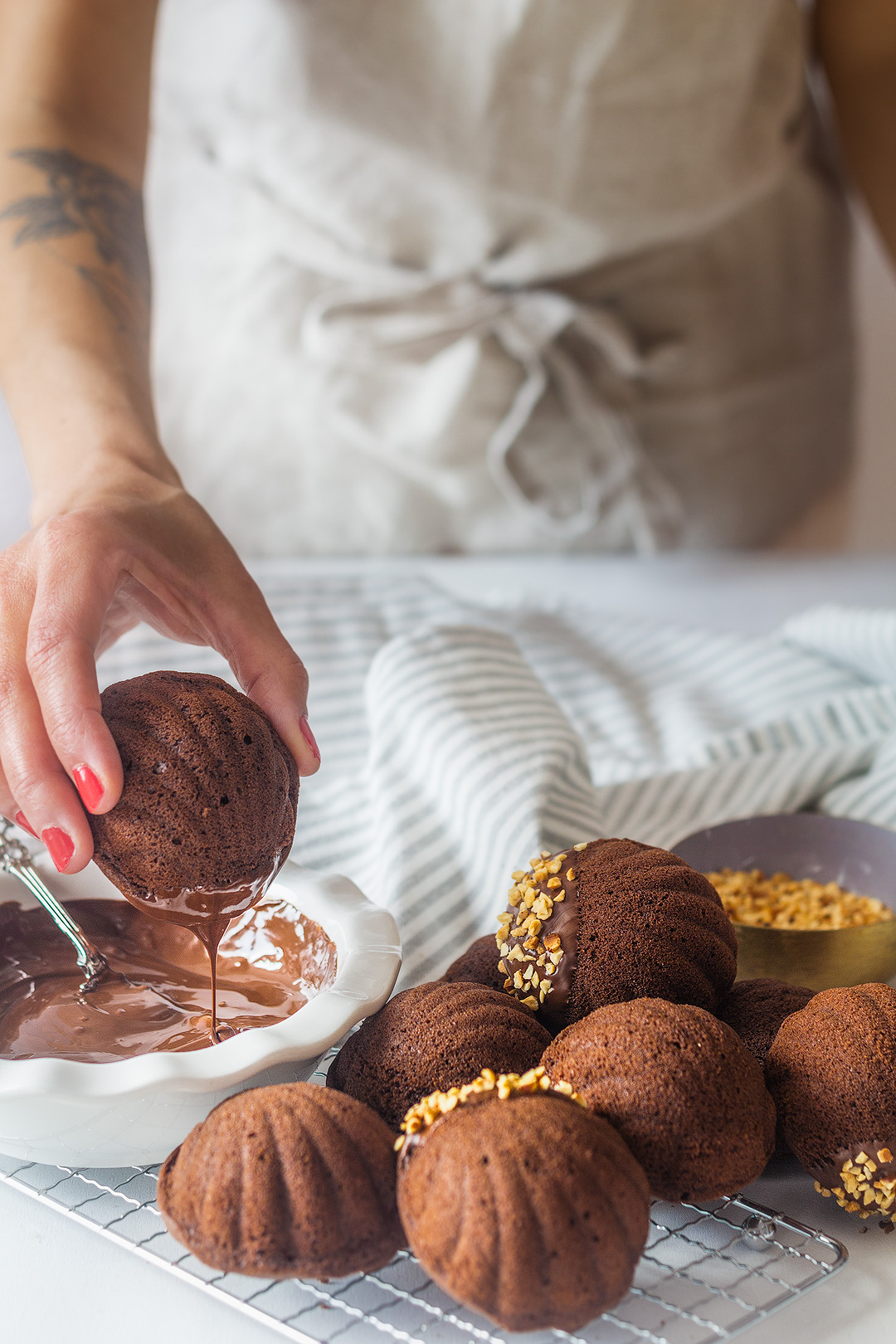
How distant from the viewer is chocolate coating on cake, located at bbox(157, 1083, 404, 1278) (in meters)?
0.44

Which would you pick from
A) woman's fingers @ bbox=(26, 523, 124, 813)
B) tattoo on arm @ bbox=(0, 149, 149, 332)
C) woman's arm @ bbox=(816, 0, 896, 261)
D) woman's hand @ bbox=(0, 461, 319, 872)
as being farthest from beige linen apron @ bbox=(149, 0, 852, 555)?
woman's fingers @ bbox=(26, 523, 124, 813)

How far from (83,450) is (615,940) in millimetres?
406

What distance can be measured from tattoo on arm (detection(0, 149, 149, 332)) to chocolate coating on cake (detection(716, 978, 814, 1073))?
568 mm

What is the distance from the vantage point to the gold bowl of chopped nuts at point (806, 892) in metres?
0.64

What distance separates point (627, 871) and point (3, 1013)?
317mm

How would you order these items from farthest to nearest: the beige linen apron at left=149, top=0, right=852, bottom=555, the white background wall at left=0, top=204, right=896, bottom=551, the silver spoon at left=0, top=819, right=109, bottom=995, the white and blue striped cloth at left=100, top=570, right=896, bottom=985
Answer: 1. the white background wall at left=0, top=204, right=896, bottom=551
2. the beige linen apron at left=149, top=0, right=852, bottom=555
3. the white and blue striped cloth at left=100, top=570, right=896, bottom=985
4. the silver spoon at left=0, top=819, right=109, bottom=995

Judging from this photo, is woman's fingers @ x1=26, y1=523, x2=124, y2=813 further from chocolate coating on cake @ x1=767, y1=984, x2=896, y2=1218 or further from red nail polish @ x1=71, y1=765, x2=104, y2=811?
chocolate coating on cake @ x1=767, y1=984, x2=896, y2=1218

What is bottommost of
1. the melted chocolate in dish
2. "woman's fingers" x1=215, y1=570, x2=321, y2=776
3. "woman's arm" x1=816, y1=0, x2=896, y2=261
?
the melted chocolate in dish

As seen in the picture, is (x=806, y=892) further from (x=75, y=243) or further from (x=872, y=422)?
(x=872, y=422)

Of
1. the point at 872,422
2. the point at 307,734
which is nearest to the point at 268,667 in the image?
the point at 307,734

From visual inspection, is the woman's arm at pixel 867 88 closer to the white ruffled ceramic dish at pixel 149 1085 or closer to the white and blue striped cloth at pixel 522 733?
the white and blue striped cloth at pixel 522 733

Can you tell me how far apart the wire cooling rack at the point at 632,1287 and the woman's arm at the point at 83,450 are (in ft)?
0.61

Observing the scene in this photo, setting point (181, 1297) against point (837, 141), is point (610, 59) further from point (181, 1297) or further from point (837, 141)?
point (181, 1297)

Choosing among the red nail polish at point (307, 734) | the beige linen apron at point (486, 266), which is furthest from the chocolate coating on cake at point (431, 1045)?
the beige linen apron at point (486, 266)
